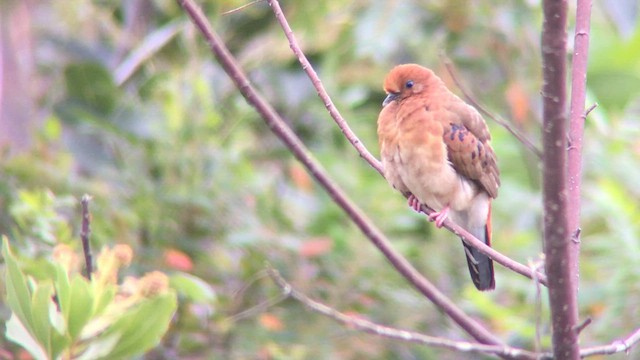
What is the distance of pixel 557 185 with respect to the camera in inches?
55.7

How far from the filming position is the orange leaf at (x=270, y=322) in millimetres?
3174

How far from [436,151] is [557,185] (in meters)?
1.13

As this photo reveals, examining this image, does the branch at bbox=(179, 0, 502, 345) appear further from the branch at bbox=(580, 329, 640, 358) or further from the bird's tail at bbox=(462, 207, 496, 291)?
the bird's tail at bbox=(462, 207, 496, 291)

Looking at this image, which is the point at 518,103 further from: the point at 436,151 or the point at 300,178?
the point at 436,151

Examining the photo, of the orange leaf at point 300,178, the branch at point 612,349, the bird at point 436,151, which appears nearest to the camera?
the branch at point 612,349

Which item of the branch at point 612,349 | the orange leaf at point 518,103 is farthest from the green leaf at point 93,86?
the branch at point 612,349

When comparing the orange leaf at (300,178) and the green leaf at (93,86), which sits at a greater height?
the green leaf at (93,86)

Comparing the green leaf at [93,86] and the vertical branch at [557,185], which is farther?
the green leaf at [93,86]

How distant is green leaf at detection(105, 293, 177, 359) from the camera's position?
6.36ft

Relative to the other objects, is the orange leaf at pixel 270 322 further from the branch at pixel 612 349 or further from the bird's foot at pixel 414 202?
the branch at pixel 612 349

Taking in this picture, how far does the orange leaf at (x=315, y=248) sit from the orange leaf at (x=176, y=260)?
362mm

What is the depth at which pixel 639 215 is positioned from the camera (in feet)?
10.3

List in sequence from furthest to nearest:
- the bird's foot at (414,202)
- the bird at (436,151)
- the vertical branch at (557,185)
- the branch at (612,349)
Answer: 1. the bird's foot at (414,202)
2. the bird at (436,151)
3. the branch at (612,349)
4. the vertical branch at (557,185)

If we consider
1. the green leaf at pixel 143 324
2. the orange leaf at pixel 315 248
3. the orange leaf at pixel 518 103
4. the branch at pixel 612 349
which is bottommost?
the green leaf at pixel 143 324
